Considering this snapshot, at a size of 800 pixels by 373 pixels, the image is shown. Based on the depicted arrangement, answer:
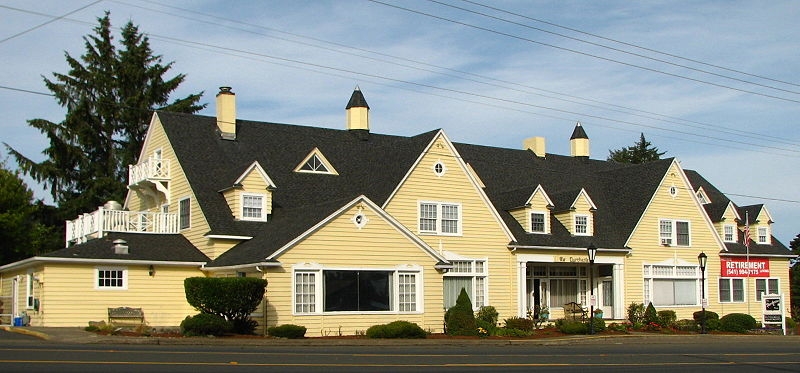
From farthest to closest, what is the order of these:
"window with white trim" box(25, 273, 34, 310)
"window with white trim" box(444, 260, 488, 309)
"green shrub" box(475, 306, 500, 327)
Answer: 1. "window with white trim" box(444, 260, 488, 309)
2. "green shrub" box(475, 306, 500, 327)
3. "window with white trim" box(25, 273, 34, 310)

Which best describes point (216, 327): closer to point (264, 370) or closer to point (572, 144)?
point (264, 370)

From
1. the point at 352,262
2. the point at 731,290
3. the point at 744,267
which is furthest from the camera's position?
the point at 744,267

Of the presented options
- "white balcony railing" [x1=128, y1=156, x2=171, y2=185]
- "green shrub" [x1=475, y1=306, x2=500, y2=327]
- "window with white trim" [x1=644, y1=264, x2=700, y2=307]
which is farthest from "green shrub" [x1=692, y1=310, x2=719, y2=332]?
"white balcony railing" [x1=128, y1=156, x2=171, y2=185]

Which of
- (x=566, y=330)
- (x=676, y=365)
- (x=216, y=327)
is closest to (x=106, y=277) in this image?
(x=216, y=327)

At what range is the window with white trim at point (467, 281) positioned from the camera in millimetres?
39844

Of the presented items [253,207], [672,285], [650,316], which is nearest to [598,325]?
[650,316]

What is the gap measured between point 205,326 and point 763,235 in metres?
35.7

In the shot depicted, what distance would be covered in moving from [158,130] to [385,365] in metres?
25.4

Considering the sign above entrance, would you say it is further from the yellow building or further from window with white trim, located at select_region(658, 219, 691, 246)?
window with white trim, located at select_region(658, 219, 691, 246)

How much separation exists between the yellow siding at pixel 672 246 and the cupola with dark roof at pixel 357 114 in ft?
46.7

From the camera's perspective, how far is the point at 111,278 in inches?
1363

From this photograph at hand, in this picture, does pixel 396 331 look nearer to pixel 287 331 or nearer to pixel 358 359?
pixel 287 331

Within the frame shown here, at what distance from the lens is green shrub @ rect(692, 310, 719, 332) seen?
44.0 m

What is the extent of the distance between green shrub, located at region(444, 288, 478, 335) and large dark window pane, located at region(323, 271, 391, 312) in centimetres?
247
